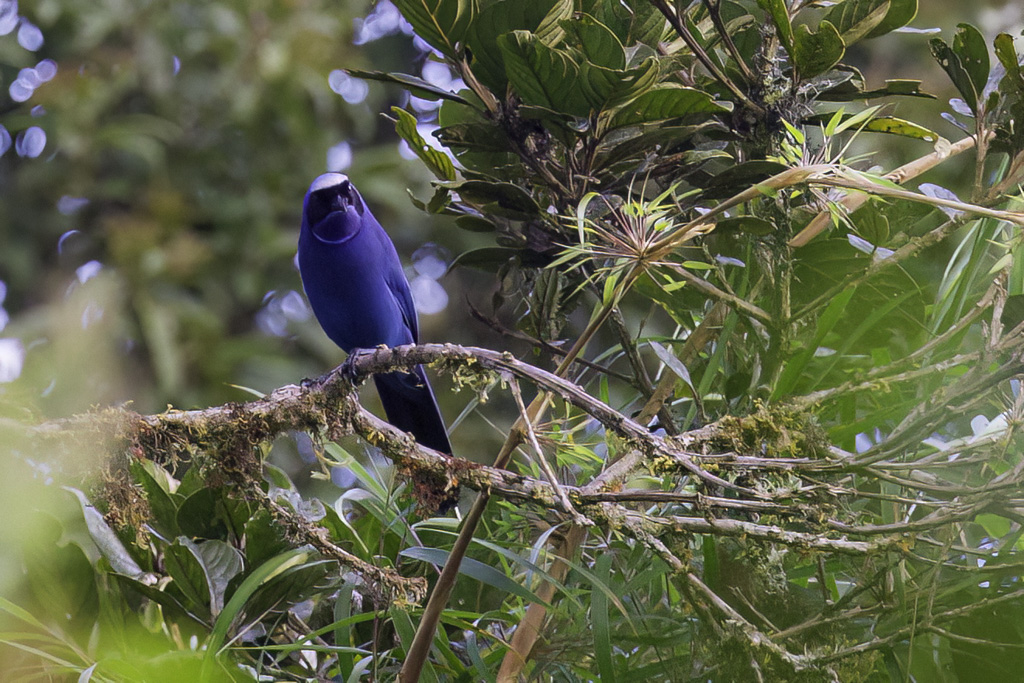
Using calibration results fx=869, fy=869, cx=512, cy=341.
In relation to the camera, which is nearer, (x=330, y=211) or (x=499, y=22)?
(x=499, y=22)

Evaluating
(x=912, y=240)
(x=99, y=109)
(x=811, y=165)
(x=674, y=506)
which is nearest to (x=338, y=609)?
(x=674, y=506)

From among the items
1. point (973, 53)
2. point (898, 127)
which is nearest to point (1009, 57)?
point (973, 53)

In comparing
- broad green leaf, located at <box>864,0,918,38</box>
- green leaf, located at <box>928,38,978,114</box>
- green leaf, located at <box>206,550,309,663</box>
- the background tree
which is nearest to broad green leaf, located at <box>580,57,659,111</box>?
the background tree

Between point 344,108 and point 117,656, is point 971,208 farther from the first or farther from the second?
point 344,108

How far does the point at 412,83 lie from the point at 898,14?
2.25 ft

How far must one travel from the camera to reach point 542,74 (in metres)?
1.11

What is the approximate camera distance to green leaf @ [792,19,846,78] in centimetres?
114

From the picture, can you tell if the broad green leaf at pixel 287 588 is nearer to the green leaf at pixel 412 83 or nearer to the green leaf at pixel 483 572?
the green leaf at pixel 483 572

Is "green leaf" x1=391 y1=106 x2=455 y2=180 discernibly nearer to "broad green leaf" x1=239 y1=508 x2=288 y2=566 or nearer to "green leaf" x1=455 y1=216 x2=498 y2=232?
"green leaf" x1=455 y1=216 x2=498 y2=232

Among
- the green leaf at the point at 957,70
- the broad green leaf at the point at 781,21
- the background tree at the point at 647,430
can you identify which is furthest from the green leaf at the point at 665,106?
the green leaf at the point at 957,70

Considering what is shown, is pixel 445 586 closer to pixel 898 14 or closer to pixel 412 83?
pixel 412 83

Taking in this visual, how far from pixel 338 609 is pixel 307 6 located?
495cm

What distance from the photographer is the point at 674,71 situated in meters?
1.29

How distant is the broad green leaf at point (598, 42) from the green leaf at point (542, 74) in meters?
0.03
